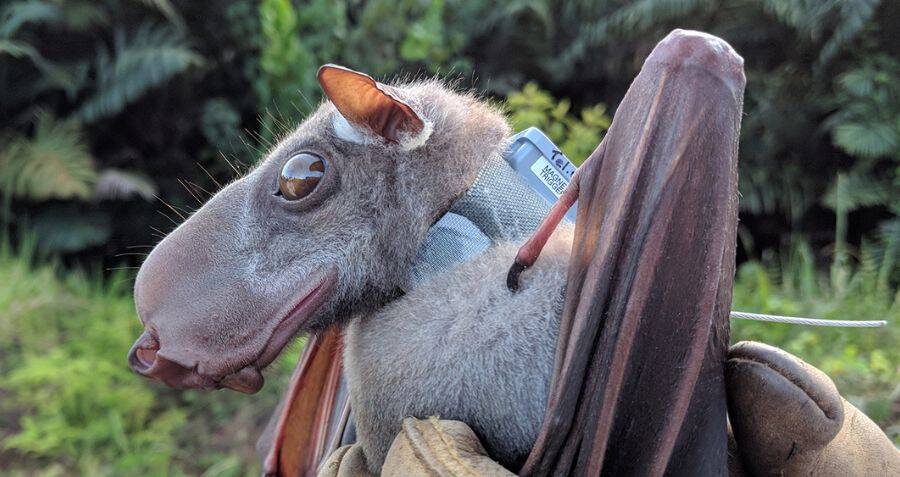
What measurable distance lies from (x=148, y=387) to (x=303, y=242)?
2.11 metres

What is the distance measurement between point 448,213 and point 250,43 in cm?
385

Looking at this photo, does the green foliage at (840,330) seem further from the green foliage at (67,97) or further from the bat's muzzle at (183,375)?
the green foliage at (67,97)

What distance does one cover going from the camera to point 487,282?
0.83 meters

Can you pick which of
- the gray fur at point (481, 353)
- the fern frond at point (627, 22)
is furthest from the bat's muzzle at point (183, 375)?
the fern frond at point (627, 22)

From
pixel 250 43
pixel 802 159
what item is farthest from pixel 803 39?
pixel 250 43

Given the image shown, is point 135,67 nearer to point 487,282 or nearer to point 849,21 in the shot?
point 849,21

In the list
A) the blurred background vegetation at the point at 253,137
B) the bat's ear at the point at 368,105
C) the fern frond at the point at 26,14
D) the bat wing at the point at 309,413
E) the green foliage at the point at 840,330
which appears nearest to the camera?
the bat's ear at the point at 368,105

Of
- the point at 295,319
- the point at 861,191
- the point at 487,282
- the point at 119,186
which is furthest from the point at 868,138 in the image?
the point at 119,186

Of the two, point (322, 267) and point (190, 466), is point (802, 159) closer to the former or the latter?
point (190, 466)

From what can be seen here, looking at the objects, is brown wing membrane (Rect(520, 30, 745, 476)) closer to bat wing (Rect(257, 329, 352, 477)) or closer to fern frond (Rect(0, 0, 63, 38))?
bat wing (Rect(257, 329, 352, 477))

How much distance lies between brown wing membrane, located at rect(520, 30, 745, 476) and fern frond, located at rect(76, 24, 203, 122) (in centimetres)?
361

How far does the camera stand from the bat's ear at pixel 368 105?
83 centimetres

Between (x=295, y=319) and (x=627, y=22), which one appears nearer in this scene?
(x=295, y=319)

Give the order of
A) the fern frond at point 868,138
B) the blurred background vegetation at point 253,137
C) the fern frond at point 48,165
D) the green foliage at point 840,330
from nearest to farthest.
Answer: the green foliage at point 840,330 → the blurred background vegetation at point 253,137 → the fern frond at point 868,138 → the fern frond at point 48,165
